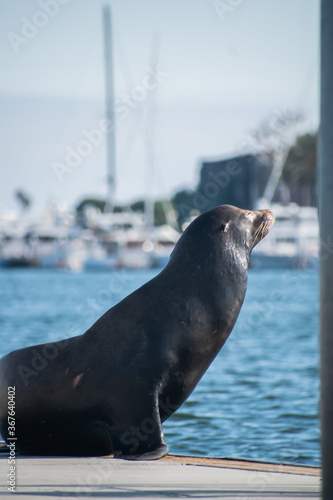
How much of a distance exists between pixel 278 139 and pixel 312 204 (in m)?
16.1

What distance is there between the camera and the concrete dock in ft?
11.4

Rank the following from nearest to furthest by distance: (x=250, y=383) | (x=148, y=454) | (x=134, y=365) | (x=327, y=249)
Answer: (x=327, y=249)
(x=148, y=454)
(x=134, y=365)
(x=250, y=383)

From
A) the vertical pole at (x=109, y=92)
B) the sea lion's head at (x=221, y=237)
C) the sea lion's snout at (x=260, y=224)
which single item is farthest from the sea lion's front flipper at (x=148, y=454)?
the vertical pole at (x=109, y=92)

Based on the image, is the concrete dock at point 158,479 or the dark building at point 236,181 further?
the dark building at point 236,181

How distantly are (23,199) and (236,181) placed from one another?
51035 millimetres

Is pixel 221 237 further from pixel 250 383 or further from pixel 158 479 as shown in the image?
pixel 250 383

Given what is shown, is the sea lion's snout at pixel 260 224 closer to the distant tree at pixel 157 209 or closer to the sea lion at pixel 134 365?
the sea lion at pixel 134 365

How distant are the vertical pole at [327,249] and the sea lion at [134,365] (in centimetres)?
196

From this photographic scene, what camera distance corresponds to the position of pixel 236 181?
241 feet

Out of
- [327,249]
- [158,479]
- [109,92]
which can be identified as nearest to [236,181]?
[109,92]

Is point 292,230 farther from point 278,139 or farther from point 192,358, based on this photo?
point 192,358

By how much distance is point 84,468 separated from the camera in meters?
4.08

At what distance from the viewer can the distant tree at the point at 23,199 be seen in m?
115

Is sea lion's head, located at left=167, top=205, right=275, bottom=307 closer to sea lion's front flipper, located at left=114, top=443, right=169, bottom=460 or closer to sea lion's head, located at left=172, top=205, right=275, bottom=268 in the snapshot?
sea lion's head, located at left=172, top=205, right=275, bottom=268
